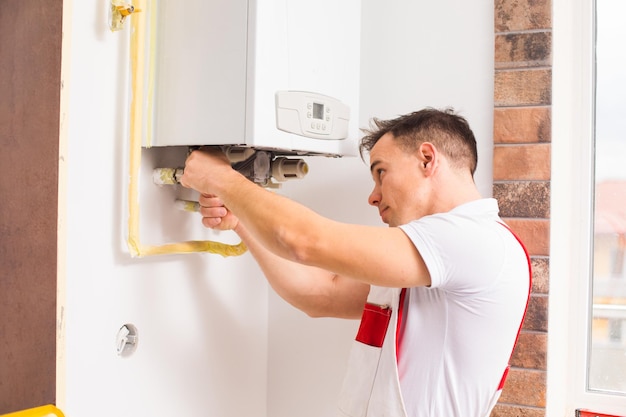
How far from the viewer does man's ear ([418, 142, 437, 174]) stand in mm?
1236

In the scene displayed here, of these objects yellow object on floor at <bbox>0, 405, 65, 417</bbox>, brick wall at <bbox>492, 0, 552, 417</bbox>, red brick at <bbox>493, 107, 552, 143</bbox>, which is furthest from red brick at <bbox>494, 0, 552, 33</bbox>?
yellow object on floor at <bbox>0, 405, 65, 417</bbox>

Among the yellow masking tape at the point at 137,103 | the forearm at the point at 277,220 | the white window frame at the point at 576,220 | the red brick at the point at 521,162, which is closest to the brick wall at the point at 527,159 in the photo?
the red brick at the point at 521,162

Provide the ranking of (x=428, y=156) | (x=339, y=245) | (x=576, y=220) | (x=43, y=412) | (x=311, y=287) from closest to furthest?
(x=43, y=412) → (x=339, y=245) → (x=428, y=156) → (x=311, y=287) → (x=576, y=220)

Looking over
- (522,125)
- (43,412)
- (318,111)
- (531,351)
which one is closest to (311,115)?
(318,111)

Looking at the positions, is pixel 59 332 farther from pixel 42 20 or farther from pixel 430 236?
pixel 430 236

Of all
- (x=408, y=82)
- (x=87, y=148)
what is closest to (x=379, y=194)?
(x=408, y=82)

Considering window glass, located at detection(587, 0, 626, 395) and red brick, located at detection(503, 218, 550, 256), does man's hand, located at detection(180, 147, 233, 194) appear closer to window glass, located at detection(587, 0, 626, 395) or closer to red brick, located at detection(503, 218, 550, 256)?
red brick, located at detection(503, 218, 550, 256)

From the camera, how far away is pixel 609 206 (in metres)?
1.70

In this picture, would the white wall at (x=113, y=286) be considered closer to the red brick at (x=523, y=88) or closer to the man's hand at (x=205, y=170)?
the man's hand at (x=205, y=170)

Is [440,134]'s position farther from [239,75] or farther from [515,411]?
[515,411]

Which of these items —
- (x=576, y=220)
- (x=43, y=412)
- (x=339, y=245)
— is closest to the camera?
(x=43, y=412)

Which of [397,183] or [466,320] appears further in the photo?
[397,183]

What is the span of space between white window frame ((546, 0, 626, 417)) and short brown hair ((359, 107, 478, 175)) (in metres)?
0.46

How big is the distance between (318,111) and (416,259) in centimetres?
43
